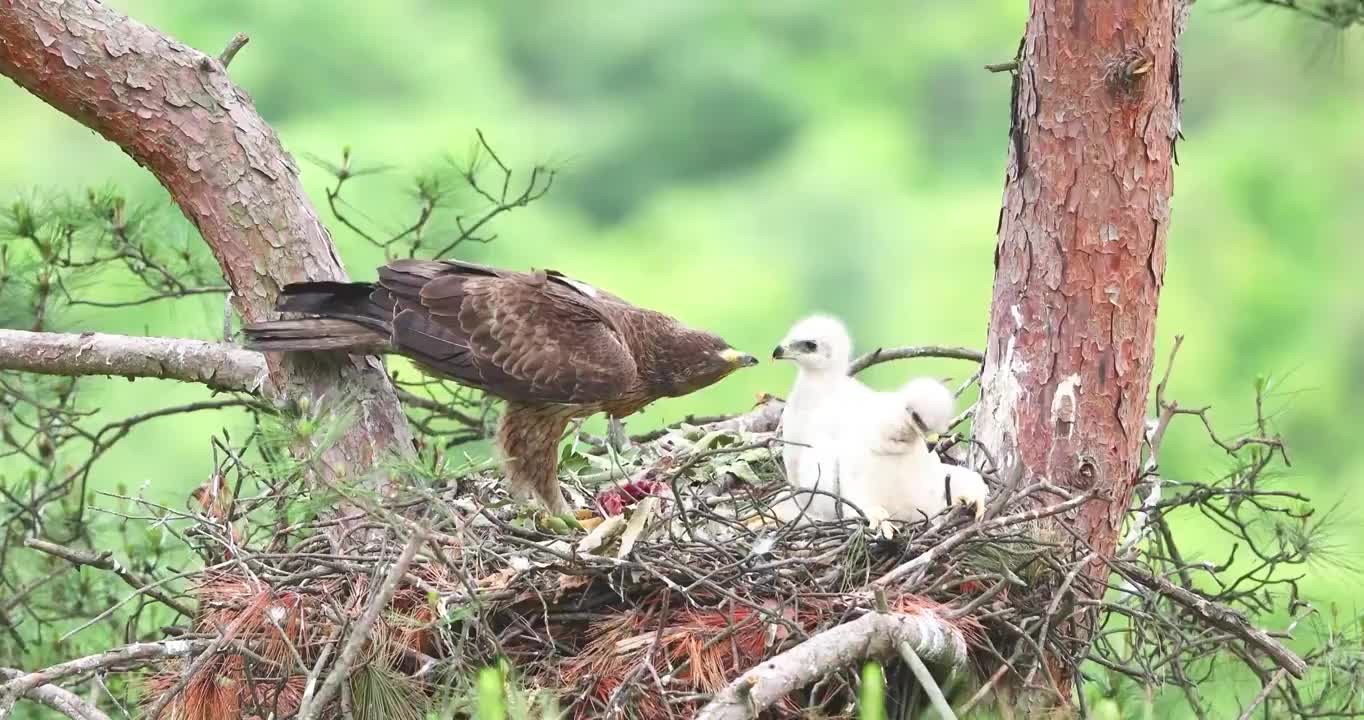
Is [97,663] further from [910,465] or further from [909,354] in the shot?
[909,354]

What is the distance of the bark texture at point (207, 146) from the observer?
365 centimetres

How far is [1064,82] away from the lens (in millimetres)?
3451

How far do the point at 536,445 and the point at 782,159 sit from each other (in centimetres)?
1457

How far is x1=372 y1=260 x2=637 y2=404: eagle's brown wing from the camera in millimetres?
4086

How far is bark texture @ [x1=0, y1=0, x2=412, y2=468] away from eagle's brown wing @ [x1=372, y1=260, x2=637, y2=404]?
22 cm

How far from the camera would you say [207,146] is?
376cm

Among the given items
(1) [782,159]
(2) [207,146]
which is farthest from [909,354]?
(1) [782,159]

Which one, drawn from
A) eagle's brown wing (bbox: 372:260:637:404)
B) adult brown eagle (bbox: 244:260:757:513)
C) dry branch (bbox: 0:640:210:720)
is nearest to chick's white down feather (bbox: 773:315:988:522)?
adult brown eagle (bbox: 244:260:757:513)

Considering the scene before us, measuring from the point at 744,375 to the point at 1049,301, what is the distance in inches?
436

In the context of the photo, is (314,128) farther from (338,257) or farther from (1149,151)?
(1149,151)

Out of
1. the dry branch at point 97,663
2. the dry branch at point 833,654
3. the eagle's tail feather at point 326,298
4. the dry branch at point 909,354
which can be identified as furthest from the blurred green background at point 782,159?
the dry branch at point 833,654

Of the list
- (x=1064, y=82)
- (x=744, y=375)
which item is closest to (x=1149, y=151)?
(x=1064, y=82)

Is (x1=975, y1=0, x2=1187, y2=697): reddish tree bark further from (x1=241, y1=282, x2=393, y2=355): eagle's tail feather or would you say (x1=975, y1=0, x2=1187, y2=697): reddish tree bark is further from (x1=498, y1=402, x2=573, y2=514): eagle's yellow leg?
(x1=241, y1=282, x2=393, y2=355): eagle's tail feather

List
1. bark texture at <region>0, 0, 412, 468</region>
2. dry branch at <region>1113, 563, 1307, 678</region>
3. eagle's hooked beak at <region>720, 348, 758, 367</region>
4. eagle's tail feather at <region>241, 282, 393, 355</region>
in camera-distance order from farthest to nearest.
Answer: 1. eagle's hooked beak at <region>720, 348, 758, 367</region>
2. eagle's tail feather at <region>241, 282, 393, 355</region>
3. bark texture at <region>0, 0, 412, 468</region>
4. dry branch at <region>1113, 563, 1307, 678</region>
